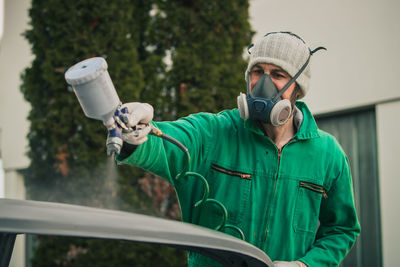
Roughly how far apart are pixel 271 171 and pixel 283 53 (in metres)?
0.61

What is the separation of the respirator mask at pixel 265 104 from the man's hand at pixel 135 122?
0.67 metres

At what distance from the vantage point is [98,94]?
A: 1440 mm

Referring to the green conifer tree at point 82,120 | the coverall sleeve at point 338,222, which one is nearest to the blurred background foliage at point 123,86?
the green conifer tree at point 82,120

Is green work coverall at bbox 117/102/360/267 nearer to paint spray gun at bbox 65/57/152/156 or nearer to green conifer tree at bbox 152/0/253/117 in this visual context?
paint spray gun at bbox 65/57/152/156

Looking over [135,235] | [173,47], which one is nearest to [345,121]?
[173,47]

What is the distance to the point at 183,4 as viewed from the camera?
5.92 metres

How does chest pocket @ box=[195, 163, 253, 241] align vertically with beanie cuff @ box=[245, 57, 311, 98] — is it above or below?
below

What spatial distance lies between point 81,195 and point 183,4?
112 inches

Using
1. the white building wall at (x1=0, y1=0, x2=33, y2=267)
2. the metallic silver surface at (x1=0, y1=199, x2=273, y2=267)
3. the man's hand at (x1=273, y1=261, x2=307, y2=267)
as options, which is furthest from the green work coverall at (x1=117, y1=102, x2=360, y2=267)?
the white building wall at (x1=0, y1=0, x2=33, y2=267)

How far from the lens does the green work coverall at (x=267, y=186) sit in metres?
2.20

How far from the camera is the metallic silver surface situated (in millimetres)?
777

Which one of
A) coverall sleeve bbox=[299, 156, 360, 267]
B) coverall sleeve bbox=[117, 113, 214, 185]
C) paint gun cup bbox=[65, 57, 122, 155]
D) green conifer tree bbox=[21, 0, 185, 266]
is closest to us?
paint gun cup bbox=[65, 57, 122, 155]

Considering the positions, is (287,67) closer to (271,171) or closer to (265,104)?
(265,104)

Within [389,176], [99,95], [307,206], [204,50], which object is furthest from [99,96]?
[389,176]
